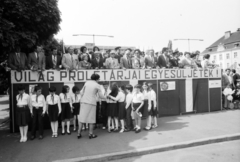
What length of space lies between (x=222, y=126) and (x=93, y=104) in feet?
17.1

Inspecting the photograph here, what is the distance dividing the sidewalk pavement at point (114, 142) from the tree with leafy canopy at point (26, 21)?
3481 millimetres

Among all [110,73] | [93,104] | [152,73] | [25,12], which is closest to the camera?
[93,104]

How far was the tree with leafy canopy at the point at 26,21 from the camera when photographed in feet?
21.0

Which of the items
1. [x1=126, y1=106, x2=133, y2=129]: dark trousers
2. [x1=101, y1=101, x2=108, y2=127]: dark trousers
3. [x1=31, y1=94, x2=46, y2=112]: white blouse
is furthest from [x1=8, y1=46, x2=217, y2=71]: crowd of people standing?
[x1=126, y1=106, x2=133, y2=129]: dark trousers

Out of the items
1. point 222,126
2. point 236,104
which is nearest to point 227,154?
point 222,126

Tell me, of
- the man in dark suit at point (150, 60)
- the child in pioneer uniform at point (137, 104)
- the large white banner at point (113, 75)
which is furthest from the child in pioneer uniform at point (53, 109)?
the man in dark suit at point (150, 60)

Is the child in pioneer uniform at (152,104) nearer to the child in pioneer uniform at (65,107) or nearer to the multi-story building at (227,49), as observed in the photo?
the child in pioneer uniform at (65,107)

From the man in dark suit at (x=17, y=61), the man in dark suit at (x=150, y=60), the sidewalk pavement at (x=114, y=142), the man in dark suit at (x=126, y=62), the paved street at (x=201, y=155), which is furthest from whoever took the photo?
the man in dark suit at (x=150, y=60)

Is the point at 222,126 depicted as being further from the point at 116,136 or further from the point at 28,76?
the point at 28,76

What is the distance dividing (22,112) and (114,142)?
3311 mm

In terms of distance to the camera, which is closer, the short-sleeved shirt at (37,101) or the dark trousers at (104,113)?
the short-sleeved shirt at (37,101)

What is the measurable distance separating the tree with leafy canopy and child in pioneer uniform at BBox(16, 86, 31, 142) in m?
1.77

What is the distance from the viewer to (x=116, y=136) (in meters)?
6.71

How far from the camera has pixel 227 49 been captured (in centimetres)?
5600
